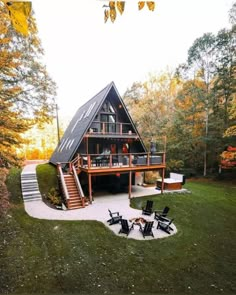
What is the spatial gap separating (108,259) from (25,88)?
14398 mm

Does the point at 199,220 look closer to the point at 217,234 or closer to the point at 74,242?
the point at 217,234

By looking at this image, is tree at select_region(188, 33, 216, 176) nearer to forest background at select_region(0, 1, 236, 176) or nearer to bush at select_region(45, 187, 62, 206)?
forest background at select_region(0, 1, 236, 176)

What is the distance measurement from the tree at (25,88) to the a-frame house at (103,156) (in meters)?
3.74

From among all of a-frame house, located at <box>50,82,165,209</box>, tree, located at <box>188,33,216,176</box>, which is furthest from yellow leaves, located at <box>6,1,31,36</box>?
tree, located at <box>188,33,216,176</box>

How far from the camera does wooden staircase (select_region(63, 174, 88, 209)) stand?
10.5m

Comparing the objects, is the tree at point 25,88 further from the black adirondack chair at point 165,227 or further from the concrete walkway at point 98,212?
the black adirondack chair at point 165,227

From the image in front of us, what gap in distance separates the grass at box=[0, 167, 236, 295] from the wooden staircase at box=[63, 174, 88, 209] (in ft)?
7.26

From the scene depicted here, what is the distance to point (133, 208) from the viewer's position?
10.6 meters

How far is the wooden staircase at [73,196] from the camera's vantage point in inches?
412

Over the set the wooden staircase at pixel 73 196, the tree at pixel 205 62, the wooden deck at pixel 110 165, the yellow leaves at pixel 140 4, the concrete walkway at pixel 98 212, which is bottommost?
the concrete walkway at pixel 98 212

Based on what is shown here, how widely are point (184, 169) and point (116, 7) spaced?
2168 cm

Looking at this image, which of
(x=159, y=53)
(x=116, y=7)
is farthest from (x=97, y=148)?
(x=159, y=53)

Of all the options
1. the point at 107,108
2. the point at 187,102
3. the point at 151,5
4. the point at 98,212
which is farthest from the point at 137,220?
the point at 187,102

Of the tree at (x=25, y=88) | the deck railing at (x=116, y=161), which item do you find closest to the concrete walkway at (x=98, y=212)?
the deck railing at (x=116, y=161)
